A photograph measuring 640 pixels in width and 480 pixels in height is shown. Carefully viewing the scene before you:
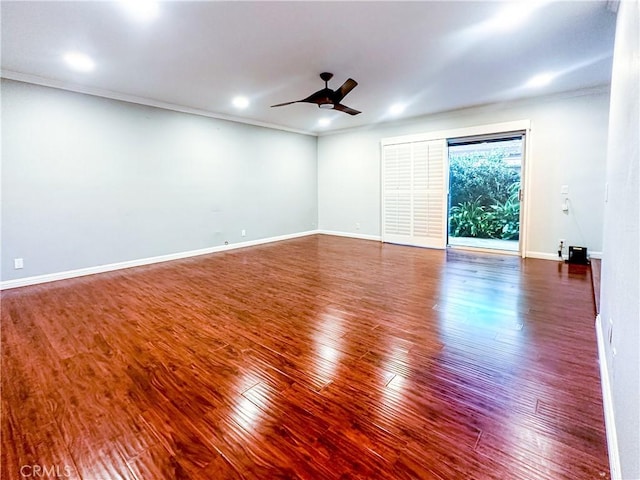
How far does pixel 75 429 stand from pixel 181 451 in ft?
2.08

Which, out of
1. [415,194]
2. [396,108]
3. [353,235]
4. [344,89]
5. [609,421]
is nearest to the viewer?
[609,421]

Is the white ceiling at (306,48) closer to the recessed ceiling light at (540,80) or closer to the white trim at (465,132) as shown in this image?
the recessed ceiling light at (540,80)

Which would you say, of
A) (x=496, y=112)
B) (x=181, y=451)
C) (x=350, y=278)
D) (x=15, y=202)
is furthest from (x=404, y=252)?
(x=15, y=202)

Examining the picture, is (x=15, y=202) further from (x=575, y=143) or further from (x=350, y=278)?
(x=575, y=143)

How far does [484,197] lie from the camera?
762 cm

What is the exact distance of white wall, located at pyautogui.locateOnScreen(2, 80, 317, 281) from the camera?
415cm

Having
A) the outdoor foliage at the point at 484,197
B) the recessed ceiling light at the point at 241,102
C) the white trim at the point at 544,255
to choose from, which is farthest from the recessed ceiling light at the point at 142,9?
the outdoor foliage at the point at 484,197

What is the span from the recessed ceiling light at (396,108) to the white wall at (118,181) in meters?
2.72

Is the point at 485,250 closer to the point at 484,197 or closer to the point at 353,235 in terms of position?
the point at 484,197

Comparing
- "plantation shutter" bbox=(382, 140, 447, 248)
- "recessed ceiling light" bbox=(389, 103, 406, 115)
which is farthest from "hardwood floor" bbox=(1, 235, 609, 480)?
"recessed ceiling light" bbox=(389, 103, 406, 115)

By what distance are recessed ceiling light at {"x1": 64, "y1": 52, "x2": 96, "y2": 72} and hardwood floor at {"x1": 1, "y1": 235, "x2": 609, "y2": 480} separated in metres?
2.66

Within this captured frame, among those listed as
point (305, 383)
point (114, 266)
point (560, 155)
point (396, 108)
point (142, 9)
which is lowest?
point (305, 383)

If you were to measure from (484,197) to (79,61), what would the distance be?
7758 mm

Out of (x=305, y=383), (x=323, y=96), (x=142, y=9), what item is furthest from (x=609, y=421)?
(x=142, y=9)
